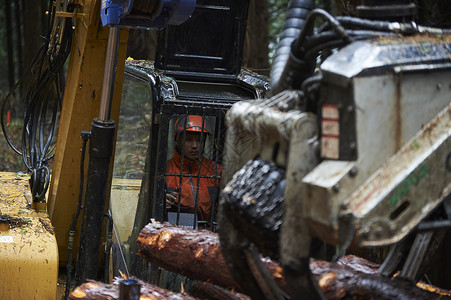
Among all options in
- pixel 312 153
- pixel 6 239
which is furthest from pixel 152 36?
pixel 312 153

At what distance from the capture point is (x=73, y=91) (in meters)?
5.86

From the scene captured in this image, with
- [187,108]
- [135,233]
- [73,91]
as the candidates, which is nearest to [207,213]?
[135,233]

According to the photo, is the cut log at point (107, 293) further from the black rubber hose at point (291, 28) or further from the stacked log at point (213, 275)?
the black rubber hose at point (291, 28)

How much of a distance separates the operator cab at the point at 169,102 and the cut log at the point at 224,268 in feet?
2.18

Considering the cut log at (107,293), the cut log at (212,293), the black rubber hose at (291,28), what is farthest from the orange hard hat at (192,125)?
the black rubber hose at (291,28)

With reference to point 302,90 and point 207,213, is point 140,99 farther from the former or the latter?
point 302,90

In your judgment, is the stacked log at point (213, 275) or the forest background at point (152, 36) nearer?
the stacked log at point (213, 275)

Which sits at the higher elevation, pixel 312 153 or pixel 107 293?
pixel 312 153

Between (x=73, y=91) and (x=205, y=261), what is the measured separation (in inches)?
92.3

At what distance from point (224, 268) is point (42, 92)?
2.94 metres

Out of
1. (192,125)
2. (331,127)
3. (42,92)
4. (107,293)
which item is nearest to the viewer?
(331,127)

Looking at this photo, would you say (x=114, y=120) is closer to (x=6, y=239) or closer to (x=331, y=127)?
(x=6, y=239)

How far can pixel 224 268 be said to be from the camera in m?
4.07

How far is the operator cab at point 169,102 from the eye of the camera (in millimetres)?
5258
